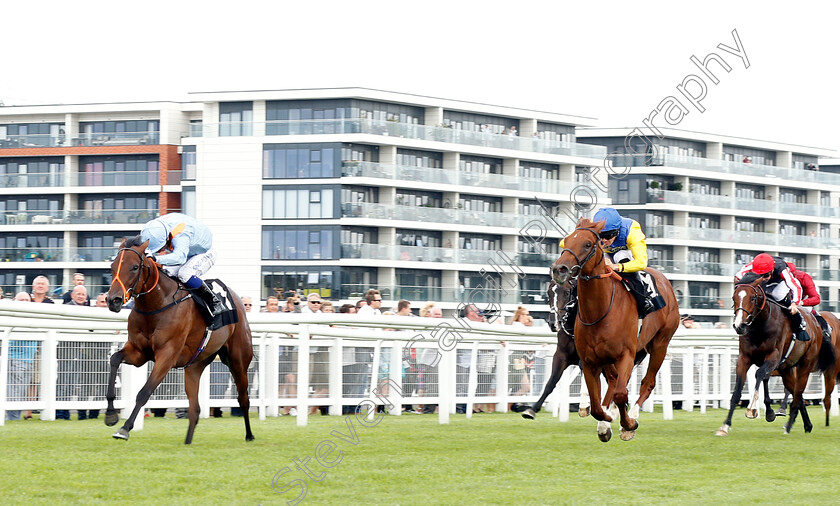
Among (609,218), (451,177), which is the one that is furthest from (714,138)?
(609,218)

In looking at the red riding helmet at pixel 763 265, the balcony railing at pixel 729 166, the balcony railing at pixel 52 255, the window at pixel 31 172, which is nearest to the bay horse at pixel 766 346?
the red riding helmet at pixel 763 265

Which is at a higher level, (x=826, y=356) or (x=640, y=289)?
(x=640, y=289)

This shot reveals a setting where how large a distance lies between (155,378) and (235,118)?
47.2 m

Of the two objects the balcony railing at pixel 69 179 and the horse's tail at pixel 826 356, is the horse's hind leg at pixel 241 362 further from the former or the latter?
the balcony railing at pixel 69 179

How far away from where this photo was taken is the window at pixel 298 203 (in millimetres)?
51406

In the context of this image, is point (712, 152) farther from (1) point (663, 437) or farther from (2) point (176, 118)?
(1) point (663, 437)

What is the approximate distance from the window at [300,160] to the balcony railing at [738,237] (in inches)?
809

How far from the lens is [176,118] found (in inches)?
2276

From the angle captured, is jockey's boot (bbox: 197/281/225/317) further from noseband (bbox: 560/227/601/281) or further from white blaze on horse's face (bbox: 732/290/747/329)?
white blaze on horse's face (bbox: 732/290/747/329)

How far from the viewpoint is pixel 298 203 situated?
5194 cm

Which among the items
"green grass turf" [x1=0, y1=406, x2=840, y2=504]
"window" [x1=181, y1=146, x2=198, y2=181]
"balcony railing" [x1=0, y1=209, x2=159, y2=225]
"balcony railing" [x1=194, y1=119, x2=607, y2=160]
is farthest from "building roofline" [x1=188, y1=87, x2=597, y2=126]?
"green grass turf" [x1=0, y1=406, x2=840, y2=504]

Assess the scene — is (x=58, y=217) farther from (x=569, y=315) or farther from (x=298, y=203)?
(x=569, y=315)

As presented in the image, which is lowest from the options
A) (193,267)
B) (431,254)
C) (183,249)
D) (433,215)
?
(193,267)

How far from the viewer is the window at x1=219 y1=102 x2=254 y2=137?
176 ft
